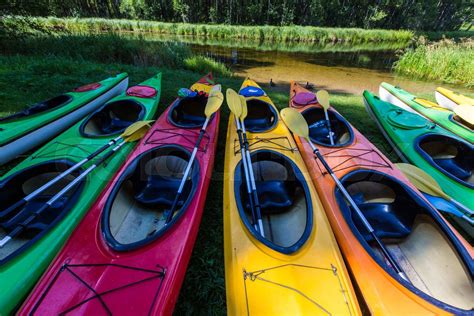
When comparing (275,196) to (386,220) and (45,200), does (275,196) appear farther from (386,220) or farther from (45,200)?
(45,200)

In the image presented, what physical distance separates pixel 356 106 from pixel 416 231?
3807 mm

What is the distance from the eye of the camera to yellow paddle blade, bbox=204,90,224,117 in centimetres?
316

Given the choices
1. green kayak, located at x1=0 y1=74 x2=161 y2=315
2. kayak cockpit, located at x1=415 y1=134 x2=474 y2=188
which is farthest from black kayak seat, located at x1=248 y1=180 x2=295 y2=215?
kayak cockpit, located at x1=415 y1=134 x2=474 y2=188

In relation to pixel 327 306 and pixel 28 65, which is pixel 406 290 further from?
pixel 28 65

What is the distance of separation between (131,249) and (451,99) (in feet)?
20.4

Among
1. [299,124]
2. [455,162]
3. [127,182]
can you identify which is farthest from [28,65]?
[455,162]

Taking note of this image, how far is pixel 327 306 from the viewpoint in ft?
4.44

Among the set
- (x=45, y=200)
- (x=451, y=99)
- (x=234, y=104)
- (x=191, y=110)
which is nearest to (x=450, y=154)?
(x=451, y=99)

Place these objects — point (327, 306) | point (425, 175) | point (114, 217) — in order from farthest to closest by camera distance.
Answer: point (425, 175)
point (114, 217)
point (327, 306)

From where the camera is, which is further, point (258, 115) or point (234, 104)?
point (258, 115)

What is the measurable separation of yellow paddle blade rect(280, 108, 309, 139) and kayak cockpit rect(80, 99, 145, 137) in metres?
2.16

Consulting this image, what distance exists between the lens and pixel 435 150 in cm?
328

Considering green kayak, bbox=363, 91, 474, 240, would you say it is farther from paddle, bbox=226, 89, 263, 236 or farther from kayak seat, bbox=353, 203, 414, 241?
paddle, bbox=226, 89, 263, 236

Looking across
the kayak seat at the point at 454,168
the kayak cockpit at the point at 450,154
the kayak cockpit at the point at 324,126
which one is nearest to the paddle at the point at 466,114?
the kayak cockpit at the point at 450,154
